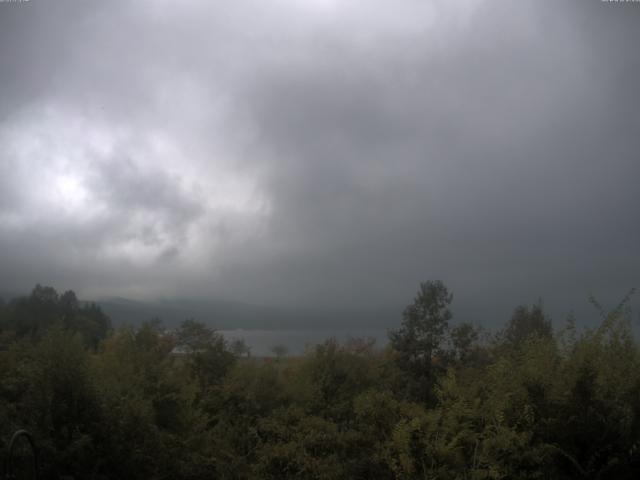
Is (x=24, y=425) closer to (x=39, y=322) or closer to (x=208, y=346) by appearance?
(x=39, y=322)

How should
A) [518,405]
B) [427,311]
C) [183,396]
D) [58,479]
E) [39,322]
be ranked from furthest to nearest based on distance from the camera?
1. [427,311]
2. [39,322]
3. [183,396]
4. [518,405]
5. [58,479]

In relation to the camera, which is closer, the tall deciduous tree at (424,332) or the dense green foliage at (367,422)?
the dense green foliage at (367,422)

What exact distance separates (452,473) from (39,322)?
16.3m

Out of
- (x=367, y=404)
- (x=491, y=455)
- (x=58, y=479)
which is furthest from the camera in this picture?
(x=367, y=404)

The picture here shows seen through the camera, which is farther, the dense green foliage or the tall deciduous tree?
the tall deciduous tree

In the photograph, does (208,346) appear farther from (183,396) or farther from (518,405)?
(518,405)

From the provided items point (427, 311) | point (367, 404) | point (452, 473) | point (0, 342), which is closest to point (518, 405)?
point (452, 473)

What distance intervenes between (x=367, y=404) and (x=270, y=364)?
1038cm

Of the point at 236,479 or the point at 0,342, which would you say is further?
the point at 0,342

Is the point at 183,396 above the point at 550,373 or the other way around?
the other way around

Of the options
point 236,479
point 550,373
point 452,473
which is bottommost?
point 236,479

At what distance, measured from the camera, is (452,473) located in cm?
1028

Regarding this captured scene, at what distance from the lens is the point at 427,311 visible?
2239 cm

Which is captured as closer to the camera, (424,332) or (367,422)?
(367,422)
